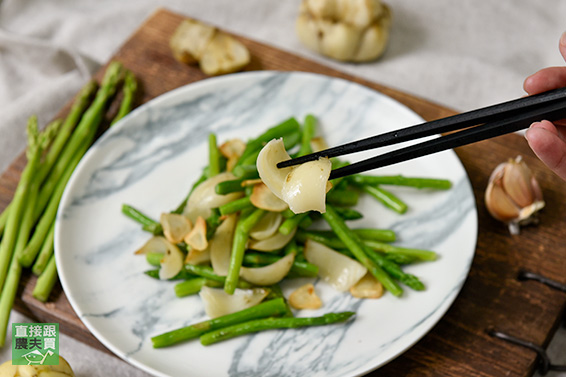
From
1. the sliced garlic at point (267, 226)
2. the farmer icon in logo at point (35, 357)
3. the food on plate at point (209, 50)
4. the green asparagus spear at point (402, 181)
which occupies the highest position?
the food on plate at point (209, 50)

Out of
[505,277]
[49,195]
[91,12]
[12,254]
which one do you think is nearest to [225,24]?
[91,12]

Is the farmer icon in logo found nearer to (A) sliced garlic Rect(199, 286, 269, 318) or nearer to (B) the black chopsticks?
(A) sliced garlic Rect(199, 286, 269, 318)

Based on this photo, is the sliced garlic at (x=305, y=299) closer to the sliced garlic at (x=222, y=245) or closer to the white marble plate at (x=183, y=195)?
the white marble plate at (x=183, y=195)

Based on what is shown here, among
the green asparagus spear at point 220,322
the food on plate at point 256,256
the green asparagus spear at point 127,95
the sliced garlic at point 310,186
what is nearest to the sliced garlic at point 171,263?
the food on plate at point 256,256

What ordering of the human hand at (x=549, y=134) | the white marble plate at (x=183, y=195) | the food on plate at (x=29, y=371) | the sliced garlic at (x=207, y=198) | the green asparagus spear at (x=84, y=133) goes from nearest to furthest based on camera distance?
the human hand at (x=549, y=134) < the food on plate at (x=29, y=371) < the white marble plate at (x=183, y=195) < the sliced garlic at (x=207, y=198) < the green asparagus spear at (x=84, y=133)

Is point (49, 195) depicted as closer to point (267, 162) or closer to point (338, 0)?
point (267, 162)

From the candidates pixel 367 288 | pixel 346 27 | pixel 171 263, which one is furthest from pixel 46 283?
pixel 346 27

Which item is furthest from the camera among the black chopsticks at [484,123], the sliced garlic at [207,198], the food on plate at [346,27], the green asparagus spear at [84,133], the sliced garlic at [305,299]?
the food on plate at [346,27]
